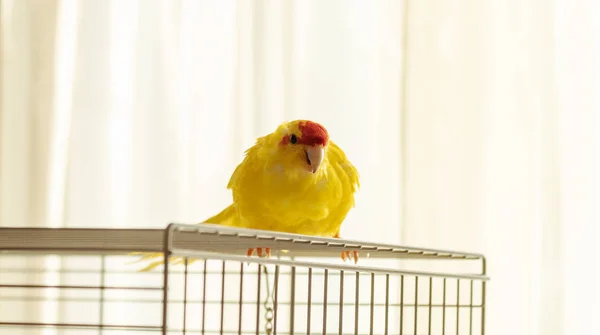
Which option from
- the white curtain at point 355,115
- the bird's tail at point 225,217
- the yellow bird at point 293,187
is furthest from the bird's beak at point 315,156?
the white curtain at point 355,115

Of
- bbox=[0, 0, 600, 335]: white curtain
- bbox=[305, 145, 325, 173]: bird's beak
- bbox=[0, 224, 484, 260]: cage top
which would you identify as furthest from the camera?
bbox=[0, 0, 600, 335]: white curtain

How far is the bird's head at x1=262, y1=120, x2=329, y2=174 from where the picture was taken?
43.3 inches

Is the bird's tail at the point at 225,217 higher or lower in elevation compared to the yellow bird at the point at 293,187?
lower

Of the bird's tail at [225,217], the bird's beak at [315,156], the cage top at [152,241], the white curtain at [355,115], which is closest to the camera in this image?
the cage top at [152,241]

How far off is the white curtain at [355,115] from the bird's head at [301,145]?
68 centimetres

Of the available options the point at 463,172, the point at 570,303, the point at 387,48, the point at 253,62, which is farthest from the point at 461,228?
the point at 253,62

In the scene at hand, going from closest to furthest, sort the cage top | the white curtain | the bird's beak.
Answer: the cage top
the bird's beak
the white curtain

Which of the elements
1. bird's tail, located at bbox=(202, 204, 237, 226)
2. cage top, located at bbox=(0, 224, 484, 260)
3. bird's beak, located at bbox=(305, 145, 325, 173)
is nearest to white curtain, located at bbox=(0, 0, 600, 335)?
bird's tail, located at bbox=(202, 204, 237, 226)

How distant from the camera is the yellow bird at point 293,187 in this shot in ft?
3.63

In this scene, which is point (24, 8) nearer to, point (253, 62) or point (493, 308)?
point (253, 62)

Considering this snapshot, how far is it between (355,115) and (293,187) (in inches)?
29.8

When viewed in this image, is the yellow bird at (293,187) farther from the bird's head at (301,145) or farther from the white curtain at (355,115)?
the white curtain at (355,115)

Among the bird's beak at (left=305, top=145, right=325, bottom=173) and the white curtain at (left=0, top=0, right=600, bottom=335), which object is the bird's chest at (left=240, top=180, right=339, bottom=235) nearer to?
the bird's beak at (left=305, top=145, right=325, bottom=173)

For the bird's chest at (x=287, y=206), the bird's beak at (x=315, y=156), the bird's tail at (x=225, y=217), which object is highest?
the bird's beak at (x=315, y=156)
